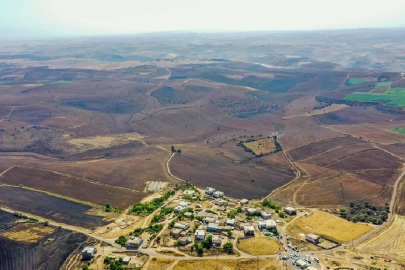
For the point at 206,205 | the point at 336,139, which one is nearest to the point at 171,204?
the point at 206,205

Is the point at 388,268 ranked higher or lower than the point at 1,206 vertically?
higher

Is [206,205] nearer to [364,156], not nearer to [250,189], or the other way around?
[250,189]

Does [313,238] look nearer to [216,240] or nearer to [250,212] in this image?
[250,212]

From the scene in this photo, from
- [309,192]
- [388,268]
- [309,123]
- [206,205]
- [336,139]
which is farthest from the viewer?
[309,123]

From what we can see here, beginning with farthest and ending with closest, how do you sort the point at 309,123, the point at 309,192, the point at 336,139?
the point at 309,123, the point at 336,139, the point at 309,192

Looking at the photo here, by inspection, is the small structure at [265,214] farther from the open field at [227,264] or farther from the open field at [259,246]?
the open field at [227,264]

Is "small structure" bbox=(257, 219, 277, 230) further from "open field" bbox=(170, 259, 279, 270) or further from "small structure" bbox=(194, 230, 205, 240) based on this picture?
"open field" bbox=(170, 259, 279, 270)

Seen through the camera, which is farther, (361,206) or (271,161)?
(271,161)
